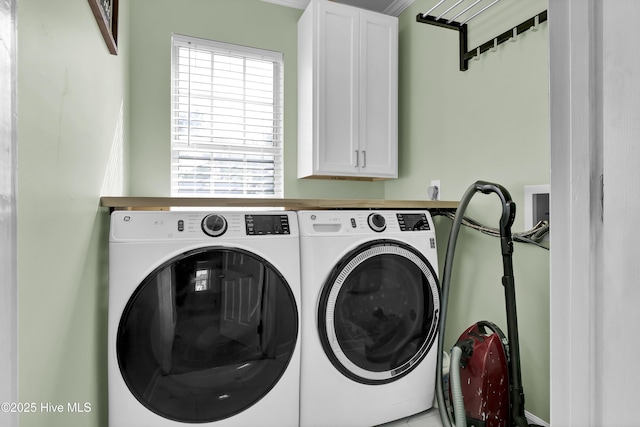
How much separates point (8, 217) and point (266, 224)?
96cm

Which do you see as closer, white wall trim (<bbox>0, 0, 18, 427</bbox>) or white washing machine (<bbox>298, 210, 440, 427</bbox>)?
white wall trim (<bbox>0, 0, 18, 427</bbox>)

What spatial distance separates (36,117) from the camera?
706mm

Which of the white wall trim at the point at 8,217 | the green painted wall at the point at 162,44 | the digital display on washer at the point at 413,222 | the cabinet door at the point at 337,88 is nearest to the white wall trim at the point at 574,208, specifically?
the white wall trim at the point at 8,217

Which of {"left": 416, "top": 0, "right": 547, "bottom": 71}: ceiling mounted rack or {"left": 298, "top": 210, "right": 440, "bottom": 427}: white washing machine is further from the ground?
{"left": 416, "top": 0, "right": 547, "bottom": 71}: ceiling mounted rack

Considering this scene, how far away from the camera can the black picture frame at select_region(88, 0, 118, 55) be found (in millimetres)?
1158

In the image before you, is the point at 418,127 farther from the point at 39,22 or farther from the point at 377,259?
the point at 39,22

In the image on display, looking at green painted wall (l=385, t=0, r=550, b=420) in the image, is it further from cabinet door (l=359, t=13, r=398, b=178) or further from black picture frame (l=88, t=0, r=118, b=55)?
black picture frame (l=88, t=0, r=118, b=55)

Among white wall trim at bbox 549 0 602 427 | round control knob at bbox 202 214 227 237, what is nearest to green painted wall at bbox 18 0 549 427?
round control knob at bbox 202 214 227 237

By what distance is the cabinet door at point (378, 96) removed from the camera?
8.15 ft

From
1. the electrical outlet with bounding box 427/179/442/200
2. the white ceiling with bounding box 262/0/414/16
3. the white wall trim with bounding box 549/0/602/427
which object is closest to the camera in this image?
the white wall trim with bounding box 549/0/602/427

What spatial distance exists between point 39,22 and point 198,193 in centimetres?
184

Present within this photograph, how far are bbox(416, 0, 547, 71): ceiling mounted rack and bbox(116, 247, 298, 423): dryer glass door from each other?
1541 millimetres

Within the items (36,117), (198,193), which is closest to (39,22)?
(36,117)

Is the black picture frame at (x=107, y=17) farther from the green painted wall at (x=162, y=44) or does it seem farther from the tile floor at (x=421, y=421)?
the tile floor at (x=421, y=421)
